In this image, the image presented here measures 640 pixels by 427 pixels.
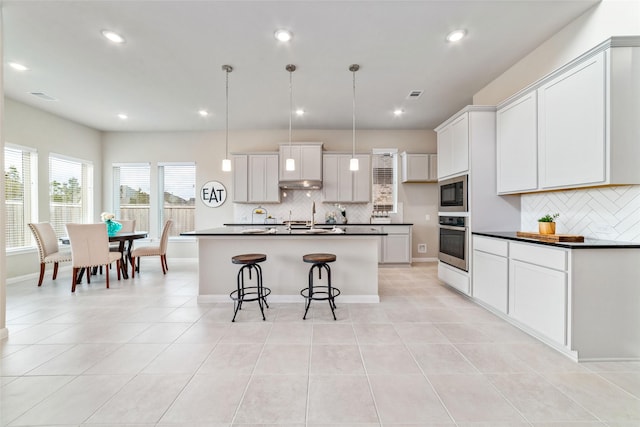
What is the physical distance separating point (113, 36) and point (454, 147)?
417 centimetres

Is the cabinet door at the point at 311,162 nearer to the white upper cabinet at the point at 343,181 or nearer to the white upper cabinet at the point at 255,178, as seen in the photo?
the white upper cabinet at the point at 343,181

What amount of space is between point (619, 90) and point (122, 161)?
8.01 metres

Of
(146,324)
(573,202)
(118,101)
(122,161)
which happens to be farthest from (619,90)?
(122,161)

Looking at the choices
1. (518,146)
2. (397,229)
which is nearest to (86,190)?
(397,229)

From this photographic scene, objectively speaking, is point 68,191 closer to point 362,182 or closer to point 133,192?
point 133,192

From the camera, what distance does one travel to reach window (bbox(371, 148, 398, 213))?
6.07m

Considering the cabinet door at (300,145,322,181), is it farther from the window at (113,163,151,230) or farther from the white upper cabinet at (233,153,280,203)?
the window at (113,163,151,230)

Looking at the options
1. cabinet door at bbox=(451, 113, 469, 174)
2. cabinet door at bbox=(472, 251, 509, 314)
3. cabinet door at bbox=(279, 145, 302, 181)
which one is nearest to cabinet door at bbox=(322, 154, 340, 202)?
cabinet door at bbox=(279, 145, 302, 181)

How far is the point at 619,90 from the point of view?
2.01 m

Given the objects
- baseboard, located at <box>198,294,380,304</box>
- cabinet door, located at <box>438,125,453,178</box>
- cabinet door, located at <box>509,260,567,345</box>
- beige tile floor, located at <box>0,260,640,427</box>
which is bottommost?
beige tile floor, located at <box>0,260,640,427</box>

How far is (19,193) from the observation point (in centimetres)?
449

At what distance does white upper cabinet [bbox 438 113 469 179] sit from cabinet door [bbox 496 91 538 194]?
13.9 inches

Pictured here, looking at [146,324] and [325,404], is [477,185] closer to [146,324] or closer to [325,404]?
[325,404]

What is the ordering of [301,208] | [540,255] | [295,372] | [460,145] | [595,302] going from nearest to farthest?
[295,372]
[595,302]
[540,255]
[460,145]
[301,208]
